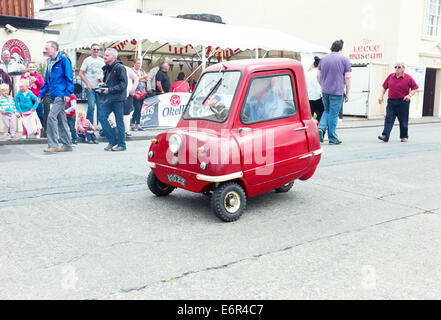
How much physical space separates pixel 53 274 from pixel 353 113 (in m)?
19.7

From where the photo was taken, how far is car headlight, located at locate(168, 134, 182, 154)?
4660 mm

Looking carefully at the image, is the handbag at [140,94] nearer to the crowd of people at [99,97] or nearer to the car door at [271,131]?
the crowd of people at [99,97]

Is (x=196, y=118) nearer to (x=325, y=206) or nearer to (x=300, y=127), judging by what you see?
(x=300, y=127)

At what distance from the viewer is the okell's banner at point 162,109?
13461mm

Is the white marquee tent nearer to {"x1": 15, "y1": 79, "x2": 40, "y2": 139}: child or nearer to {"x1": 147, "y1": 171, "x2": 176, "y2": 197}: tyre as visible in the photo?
{"x1": 15, "y1": 79, "x2": 40, "y2": 139}: child

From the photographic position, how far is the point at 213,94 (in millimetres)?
4988

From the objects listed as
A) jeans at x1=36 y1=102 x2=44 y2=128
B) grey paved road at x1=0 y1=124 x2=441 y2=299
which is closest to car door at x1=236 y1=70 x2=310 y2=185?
grey paved road at x1=0 y1=124 x2=441 y2=299

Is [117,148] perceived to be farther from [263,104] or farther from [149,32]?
[149,32]

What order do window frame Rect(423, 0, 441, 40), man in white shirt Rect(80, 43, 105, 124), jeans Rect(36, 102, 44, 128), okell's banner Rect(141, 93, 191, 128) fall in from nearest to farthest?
1. jeans Rect(36, 102, 44, 128)
2. man in white shirt Rect(80, 43, 105, 124)
3. okell's banner Rect(141, 93, 191, 128)
4. window frame Rect(423, 0, 441, 40)

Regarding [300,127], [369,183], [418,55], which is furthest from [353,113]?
[300,127]

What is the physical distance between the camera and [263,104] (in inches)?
193

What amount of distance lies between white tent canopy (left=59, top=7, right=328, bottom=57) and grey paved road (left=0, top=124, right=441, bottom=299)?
8.20 meters

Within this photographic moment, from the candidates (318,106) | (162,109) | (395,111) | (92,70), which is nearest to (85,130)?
(92,70)

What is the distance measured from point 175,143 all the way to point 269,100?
1.13 m
